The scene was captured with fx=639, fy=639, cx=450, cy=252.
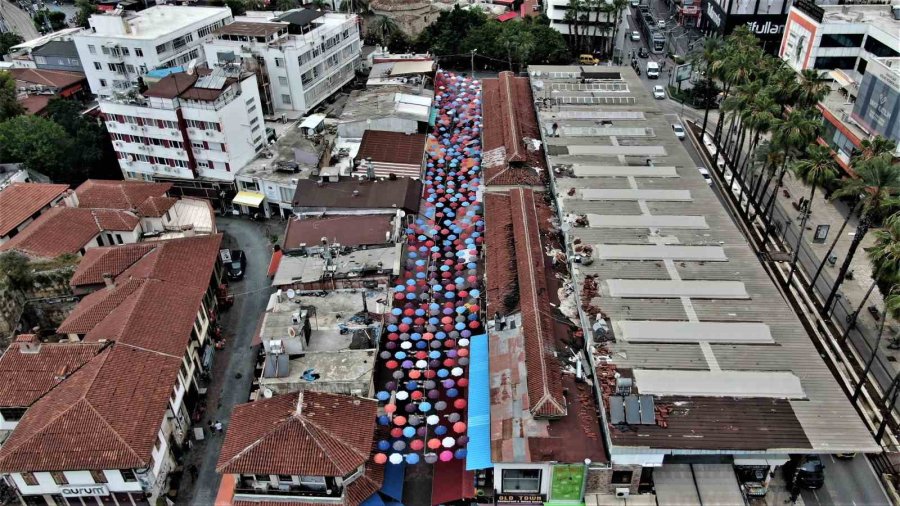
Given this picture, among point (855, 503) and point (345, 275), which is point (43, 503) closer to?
point (345, 275)

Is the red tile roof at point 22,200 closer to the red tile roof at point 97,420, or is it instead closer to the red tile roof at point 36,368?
the red tile roof at point 36,368

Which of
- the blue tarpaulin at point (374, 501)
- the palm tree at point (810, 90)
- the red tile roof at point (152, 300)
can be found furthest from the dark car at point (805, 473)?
the red tile roof at point (152, 300)

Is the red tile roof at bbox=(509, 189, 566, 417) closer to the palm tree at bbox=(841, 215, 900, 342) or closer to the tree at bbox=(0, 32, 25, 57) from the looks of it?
the palm tree at bbox=(841, 215, 900, 342)

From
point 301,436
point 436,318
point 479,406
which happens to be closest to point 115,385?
point 301,436

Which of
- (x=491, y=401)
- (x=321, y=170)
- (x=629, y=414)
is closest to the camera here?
(x=629, y=414)

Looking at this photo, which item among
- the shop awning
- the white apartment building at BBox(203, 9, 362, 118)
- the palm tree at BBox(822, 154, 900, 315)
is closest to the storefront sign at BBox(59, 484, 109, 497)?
the shop awning

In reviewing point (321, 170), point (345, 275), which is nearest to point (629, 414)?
point (345, 275)
